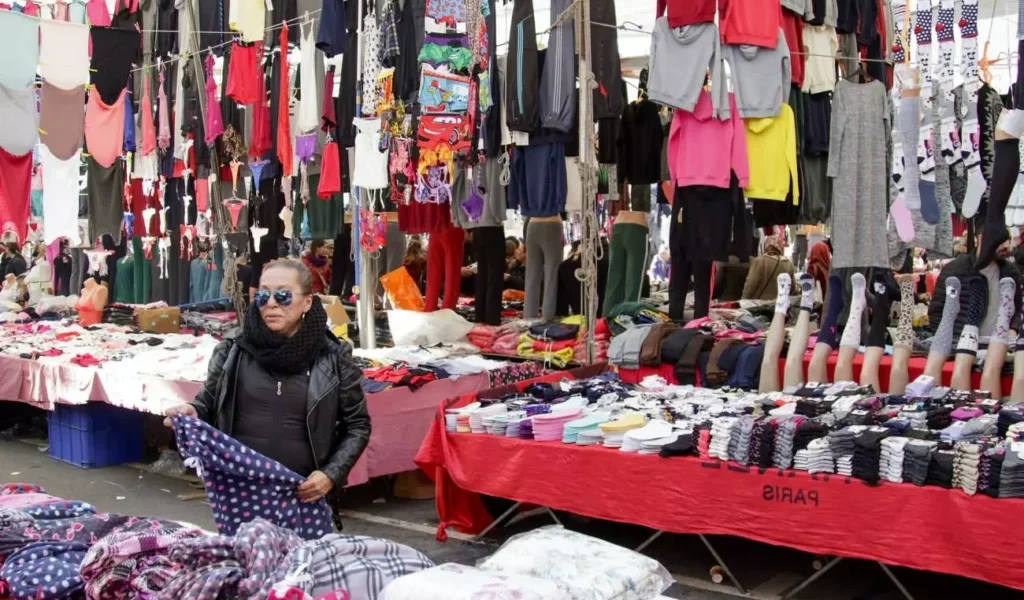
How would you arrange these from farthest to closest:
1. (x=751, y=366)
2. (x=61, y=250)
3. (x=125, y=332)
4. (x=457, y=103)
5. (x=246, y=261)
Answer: (x=61, y=250) < (x=246, y=261) < (x=125, y=332) < (x=457, y=103) < (x=751, y=366)

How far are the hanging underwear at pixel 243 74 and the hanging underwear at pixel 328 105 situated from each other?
2.25 feet

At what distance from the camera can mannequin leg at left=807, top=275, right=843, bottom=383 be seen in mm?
5738

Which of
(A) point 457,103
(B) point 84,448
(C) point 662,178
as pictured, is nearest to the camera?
(A) point 457,103

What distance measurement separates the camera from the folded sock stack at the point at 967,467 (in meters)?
3.56

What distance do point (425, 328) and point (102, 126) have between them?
12.1 feet

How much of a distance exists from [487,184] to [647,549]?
12.8 ft

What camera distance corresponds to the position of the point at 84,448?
723cm

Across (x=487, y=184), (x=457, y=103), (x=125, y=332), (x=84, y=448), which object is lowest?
(x=84, y=448)

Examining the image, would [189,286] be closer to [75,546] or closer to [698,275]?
[698,275]

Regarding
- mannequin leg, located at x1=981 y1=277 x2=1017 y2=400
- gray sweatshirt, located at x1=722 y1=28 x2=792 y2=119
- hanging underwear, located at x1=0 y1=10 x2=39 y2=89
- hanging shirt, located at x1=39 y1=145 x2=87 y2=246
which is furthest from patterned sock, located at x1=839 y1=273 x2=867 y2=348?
hanging shirt, located at x1=39 y1=145 x2=87 y2=246

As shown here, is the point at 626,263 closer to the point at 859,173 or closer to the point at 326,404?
the point at 859,173

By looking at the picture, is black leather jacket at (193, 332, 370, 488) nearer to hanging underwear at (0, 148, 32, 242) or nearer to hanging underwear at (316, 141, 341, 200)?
hanging underwear at (0, 148, 32, 242)

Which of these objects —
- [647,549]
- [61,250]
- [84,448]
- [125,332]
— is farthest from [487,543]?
[61,250]

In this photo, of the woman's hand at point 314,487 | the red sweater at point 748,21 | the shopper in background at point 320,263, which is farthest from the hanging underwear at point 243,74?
the woman's hand at point 314,487
